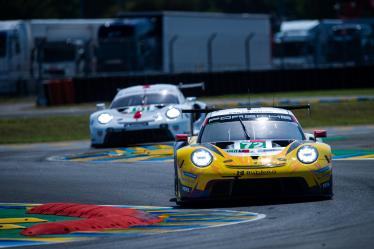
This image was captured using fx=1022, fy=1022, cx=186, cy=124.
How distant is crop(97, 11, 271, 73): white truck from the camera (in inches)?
1487

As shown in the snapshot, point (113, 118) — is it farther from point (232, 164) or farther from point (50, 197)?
point (232, 164)

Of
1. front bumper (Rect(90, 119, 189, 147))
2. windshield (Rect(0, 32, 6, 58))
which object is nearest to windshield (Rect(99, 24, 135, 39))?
windshield (Rect(0, 32, 6, 58))

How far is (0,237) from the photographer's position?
9125 mm

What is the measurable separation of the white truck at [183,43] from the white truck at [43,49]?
1.59 meters

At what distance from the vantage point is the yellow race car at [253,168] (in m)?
10.5

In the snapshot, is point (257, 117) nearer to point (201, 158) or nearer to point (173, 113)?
point (201, 158)

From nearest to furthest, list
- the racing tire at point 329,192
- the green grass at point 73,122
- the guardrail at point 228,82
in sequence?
1. the racing tire at point 329,192
2. the green grass at point 73,122
3. the guardrail at point 228,82

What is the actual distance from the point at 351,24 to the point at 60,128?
77.1 feet

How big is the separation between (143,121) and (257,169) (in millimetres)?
9108

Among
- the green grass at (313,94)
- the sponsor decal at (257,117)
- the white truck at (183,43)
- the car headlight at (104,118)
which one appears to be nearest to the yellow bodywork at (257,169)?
the sponsor decal at (257,117)

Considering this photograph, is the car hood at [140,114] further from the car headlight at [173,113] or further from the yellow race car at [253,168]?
the yellow race car at [253,168]

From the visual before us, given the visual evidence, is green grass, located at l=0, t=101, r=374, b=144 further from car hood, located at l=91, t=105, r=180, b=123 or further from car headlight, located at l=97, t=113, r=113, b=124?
car headlight, located at l=97, t=113, r=113, b=124

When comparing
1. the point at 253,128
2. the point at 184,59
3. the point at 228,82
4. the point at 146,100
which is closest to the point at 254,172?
the point at 253,128

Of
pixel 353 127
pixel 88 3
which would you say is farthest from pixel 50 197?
pixel 88 3
